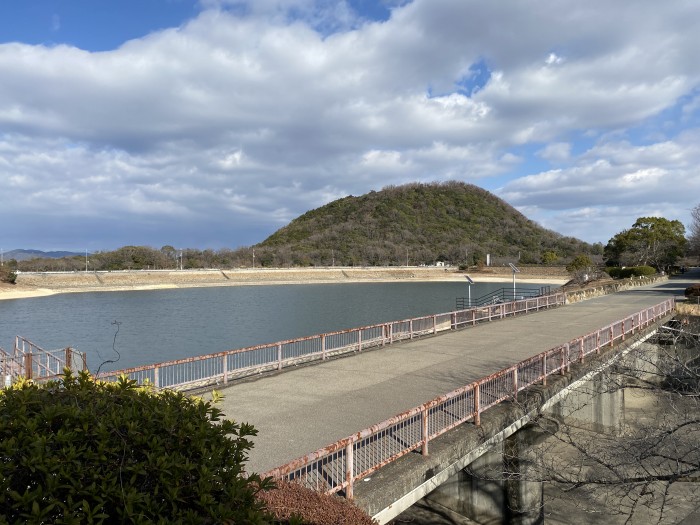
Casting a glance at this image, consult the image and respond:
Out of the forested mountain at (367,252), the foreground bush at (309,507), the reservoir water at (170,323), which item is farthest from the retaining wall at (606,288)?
the forested mountain at (367,252)

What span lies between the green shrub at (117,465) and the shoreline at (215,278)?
82.0m

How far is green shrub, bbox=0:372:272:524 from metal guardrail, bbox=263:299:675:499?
1457mm

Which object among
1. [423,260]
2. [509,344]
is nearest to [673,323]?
[509,344]

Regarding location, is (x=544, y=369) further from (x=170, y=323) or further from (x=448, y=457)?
(x=170, y=323)

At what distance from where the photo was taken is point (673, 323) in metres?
26.0

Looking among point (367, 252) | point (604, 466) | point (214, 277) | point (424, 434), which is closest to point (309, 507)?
point (424, 434)

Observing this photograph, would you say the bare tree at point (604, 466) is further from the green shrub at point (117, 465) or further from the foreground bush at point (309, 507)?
the green shrub at point (117, 465)

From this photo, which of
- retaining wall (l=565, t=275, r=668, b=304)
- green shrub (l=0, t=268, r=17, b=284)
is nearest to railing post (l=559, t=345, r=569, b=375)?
retaining wall (l=565, t=275, r=668, b=304)

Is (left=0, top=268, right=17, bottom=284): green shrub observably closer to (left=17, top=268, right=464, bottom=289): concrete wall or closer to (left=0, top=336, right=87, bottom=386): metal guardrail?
(left=17, top=268, right=464, bottom=289): concrete wall

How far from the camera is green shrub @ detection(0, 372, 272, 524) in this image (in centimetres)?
277

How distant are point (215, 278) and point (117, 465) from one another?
107 meters

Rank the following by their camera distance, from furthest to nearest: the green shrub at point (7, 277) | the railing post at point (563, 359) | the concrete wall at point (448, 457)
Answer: the green shrub at point (7, 277)
the railing post at point (563, 359)
the concrete wall at point (448, 457)

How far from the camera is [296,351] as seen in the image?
14898 millimetres

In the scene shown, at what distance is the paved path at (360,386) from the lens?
7.90 meters
